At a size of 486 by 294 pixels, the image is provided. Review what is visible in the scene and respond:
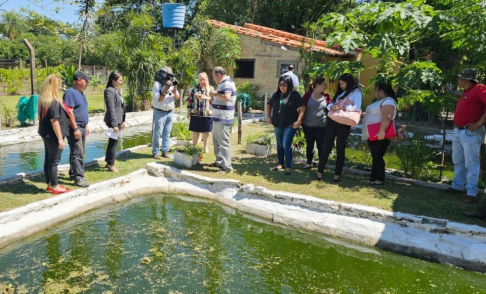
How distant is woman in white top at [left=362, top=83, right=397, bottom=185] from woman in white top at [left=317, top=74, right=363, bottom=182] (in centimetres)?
27

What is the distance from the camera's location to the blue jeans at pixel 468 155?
5621mm

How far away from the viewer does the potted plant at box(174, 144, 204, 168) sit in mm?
7344

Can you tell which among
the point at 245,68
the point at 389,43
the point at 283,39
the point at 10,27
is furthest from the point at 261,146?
the point at 10,27

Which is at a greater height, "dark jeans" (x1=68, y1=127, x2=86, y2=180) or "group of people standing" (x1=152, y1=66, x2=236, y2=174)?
"group of people standing" (x1=152, y1=66, x2=236, y2=174)

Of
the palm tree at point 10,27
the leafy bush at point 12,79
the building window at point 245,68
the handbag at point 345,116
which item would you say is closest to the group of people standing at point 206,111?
the handbag at point 345,116

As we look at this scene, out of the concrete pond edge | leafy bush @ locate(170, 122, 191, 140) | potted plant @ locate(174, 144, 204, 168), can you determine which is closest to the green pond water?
the concrete pond edge

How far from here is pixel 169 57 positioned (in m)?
16.9

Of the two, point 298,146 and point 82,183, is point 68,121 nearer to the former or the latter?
point 82,183

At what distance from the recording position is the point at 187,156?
733cm

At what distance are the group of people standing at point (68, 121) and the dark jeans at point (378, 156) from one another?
432 cm

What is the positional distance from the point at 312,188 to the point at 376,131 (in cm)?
136

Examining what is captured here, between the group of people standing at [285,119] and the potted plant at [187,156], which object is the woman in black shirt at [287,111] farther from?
the potted plant at [187,156]

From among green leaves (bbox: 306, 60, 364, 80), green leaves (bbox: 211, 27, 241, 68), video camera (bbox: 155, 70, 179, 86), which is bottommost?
video camera (bbox: 155, 70, 179, 86)

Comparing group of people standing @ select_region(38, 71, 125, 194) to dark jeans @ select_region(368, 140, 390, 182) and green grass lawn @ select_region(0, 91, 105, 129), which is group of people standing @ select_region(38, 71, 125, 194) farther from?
green grass lawn @ select_region(0, 91, 105, 129)
